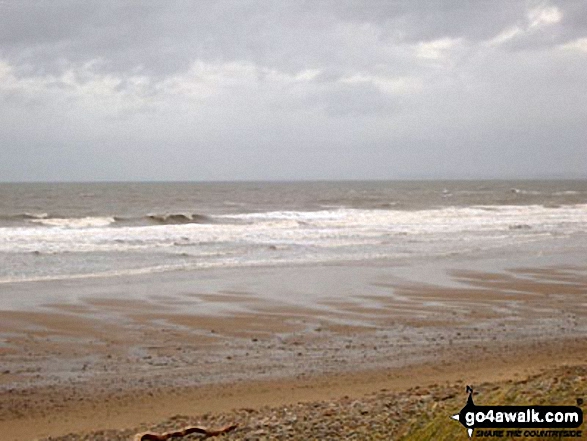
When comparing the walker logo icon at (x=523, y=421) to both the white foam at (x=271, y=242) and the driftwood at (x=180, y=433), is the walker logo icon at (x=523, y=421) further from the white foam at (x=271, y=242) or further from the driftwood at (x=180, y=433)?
the white foam at (x=271, y=242)

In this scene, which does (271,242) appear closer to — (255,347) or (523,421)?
(255,347)

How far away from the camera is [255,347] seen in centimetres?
919

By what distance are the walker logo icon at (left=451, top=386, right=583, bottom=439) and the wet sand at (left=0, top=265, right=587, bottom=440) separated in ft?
11.1

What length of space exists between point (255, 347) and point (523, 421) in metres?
6.02

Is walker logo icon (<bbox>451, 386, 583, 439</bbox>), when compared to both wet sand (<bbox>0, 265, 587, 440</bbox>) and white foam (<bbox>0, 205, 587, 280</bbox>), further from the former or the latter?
white foam (<bbox>0, 205, 587, 280</bbox>)

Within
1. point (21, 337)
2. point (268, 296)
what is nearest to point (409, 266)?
point (268, 296)

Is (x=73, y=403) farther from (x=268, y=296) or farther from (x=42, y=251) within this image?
(x=42, y=251)

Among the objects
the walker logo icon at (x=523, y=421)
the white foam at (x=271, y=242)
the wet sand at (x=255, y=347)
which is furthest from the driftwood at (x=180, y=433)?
the white foam at (x=271, y=242)

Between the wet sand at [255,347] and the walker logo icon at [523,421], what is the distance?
3.38 m

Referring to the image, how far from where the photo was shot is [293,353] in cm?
879

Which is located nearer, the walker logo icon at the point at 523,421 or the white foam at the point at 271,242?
the walker logo icon at the point at 523,421

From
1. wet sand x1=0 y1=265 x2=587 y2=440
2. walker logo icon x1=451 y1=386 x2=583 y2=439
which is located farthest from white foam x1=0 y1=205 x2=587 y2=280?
walker logo icon x1=451 y1=386 x2=583 y2=439

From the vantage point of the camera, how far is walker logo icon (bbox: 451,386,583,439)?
338cm

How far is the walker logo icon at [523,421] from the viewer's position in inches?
133
